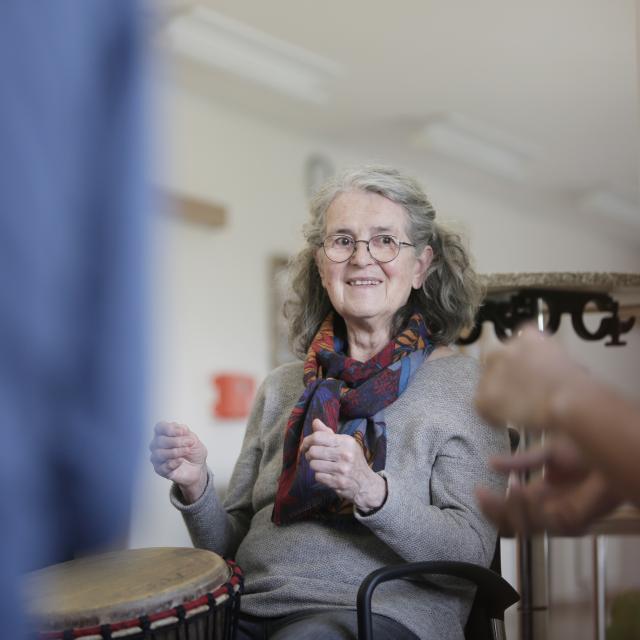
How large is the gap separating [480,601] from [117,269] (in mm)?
1426

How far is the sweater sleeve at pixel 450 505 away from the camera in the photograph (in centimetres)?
163

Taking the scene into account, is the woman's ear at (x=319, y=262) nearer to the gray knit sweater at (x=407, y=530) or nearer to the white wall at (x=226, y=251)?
the gray knit sweater at (x=407, y=530)

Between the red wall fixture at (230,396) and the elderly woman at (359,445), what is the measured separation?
3.13 meters

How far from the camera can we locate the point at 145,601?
4.60ft

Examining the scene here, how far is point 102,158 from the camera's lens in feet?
1.92

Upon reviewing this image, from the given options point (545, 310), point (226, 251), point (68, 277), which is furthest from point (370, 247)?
point (226, 251)

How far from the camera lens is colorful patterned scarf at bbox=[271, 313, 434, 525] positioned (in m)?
1.81

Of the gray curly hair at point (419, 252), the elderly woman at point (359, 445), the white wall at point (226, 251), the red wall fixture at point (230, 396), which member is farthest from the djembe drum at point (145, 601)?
the red wall fixture at point (230, 396)

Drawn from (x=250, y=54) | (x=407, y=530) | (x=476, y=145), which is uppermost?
(x=250, y=54)

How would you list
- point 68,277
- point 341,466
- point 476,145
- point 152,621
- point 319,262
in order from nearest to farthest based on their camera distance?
point 68,277, point 152,621, point 341,466, point 319,262, point 476,145

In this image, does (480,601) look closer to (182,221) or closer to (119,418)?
(119,418)

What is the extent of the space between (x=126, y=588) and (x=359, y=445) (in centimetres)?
54

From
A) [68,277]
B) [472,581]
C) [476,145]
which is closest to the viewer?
[68,277]

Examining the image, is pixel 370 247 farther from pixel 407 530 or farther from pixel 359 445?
pixel 407 530
